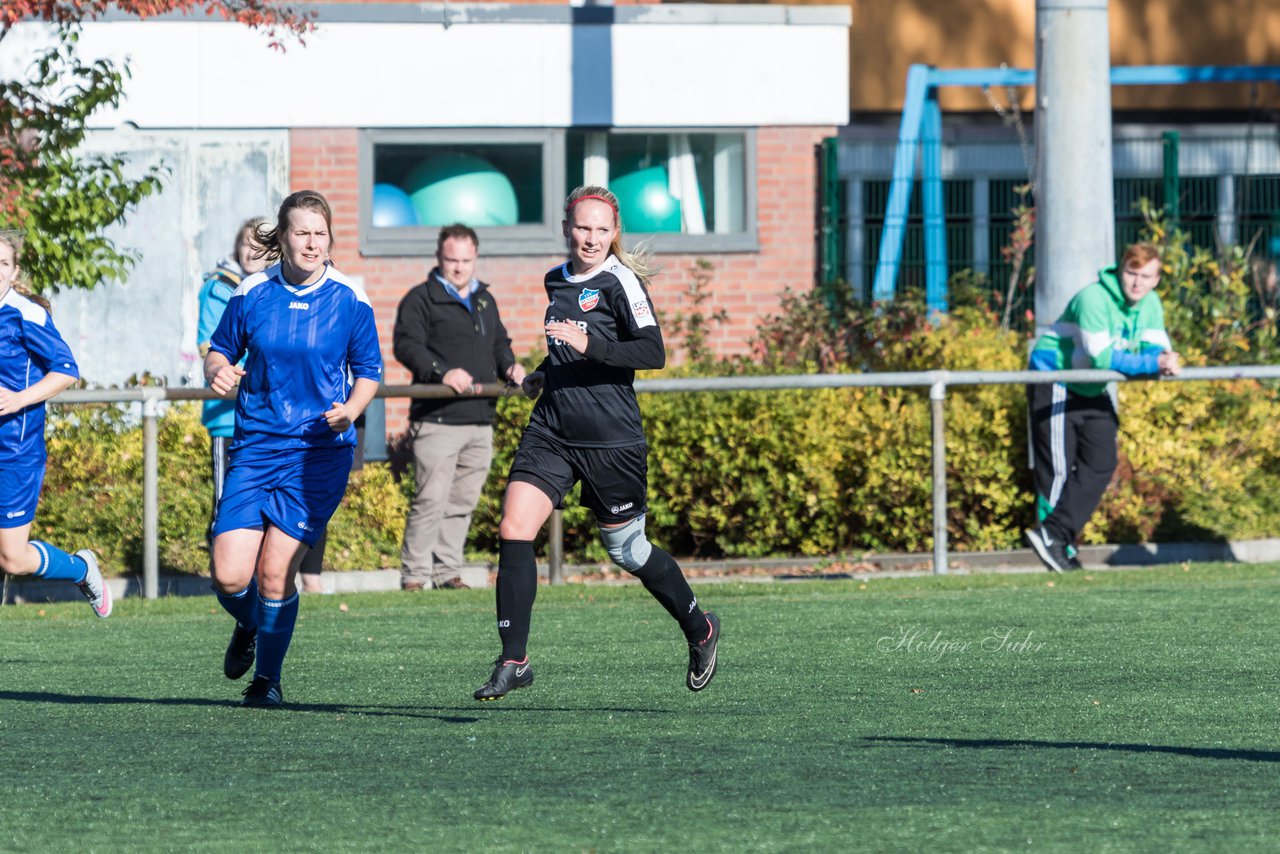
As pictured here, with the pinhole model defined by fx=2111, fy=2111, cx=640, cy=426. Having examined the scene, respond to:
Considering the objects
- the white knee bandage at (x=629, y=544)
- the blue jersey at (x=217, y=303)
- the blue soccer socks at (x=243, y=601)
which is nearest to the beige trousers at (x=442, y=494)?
the blue jersey at (x=217, y=303)

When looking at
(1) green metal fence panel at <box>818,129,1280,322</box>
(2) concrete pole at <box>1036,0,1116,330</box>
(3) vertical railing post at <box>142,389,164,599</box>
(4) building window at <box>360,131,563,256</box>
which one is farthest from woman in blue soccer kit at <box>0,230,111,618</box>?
(1) green metal fence panel at <box>818,129,1280,322</box>

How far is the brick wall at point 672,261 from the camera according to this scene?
51.8 ft

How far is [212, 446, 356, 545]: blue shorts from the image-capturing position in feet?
22.6

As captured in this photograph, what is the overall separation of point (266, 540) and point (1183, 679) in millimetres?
3165

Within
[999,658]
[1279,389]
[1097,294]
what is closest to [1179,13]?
[1279,389]

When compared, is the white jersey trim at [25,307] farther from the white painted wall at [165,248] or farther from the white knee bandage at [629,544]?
the white painted wall at [165,248]

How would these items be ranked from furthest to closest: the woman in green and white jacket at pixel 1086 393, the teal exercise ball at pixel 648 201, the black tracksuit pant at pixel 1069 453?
1. the teal exercise ball at pixel 648 201
2. the black tracksuit pant at pixel 1069 453
3. the woman in green and white jacket at pixel 1086 393

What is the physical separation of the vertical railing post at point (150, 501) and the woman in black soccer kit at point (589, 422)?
4531 millimetres

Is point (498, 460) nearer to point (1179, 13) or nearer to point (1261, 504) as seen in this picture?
point (1261, 504)

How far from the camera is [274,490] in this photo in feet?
22.7

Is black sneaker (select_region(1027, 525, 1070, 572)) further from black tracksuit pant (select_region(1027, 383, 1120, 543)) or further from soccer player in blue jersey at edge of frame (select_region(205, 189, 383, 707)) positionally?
soccer player in blue jersey at edge of frame (select_region(205, 189, 383, 707))

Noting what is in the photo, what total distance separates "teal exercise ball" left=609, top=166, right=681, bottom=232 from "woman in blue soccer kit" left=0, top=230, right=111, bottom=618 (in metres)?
8.43

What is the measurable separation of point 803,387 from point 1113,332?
1728mm

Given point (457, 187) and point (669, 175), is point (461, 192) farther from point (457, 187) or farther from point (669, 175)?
point (669, 175)
